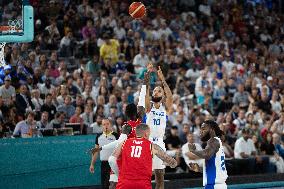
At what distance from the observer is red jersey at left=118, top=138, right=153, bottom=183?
13.2 metres

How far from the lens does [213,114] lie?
87.1ft

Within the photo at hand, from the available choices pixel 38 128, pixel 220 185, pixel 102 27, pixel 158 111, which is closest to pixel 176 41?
pixel 102 27

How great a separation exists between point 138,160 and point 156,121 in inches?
157

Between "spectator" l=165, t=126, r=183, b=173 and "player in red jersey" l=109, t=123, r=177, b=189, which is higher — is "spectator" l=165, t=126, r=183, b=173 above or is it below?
above

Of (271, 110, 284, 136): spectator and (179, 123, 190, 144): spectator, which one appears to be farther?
(271, 110, 284, 136): spectator

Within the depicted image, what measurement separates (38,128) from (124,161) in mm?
8524

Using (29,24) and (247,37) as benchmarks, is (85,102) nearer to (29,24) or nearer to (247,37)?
(29,24)

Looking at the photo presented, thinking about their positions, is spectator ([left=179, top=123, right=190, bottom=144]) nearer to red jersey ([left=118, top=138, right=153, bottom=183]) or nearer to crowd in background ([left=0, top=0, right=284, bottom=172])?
crowd in background ([left=0, top=0, right=284, bottom=172])

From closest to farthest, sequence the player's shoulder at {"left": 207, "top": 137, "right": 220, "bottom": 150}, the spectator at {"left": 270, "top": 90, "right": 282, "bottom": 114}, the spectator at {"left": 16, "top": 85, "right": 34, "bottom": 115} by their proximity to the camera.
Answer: the player's shoulder at {"left": 207, "top": 137, "right": 220, "bottom": 150}, the spectator at {"left": 16, "top": 85, "right": 34, "bottom": 115}, the spectator at {"left": 270, "top": 90, "right": 282, "bottom": 114}

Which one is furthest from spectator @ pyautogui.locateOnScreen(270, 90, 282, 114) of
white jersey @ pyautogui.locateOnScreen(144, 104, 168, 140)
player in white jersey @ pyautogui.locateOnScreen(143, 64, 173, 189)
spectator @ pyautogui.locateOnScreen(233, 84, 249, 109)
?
white jersey @ pyautogui.locateOnScreen(144, 104, 168, 140)

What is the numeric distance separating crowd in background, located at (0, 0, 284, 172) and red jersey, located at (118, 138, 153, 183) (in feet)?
23.6

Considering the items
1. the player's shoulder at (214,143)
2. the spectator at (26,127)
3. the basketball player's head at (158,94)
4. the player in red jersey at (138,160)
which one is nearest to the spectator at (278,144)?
the spectator at (26,127)

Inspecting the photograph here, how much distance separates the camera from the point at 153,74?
26.7m

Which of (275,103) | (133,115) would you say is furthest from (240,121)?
(133,115)
